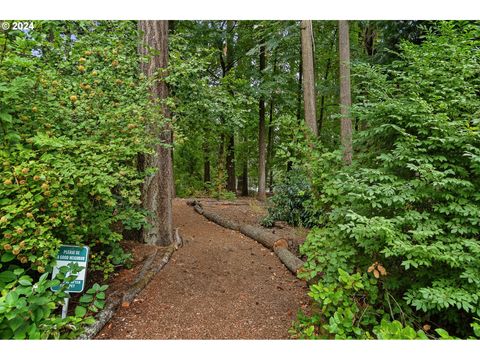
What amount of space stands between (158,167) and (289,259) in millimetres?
2639

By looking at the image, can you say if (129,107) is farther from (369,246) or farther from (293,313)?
(293,313)

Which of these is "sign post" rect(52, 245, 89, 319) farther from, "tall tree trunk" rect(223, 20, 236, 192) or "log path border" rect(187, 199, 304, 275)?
"tall tree trunk" rect(223, 20, 236, 192)

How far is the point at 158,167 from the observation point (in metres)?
4.92

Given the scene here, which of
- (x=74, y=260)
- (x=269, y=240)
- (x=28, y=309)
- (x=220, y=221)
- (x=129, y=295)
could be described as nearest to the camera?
(x=28, y=309)

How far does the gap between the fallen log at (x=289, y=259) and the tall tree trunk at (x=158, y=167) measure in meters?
1.92

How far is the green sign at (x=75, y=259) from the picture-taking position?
9.02 feet

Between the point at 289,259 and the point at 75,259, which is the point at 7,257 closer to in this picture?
the point at 75,259

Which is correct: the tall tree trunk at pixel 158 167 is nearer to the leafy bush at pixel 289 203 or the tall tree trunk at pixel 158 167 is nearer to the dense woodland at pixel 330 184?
the dense woodland at pixel 330 184

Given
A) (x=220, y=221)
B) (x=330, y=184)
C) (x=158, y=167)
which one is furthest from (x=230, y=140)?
(x=330, y=184)

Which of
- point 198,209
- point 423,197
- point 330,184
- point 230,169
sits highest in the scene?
point 230,169

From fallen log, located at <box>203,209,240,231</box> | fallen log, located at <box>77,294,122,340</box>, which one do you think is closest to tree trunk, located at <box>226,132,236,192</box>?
fallen log, located at <box>203,209,240,231</box>

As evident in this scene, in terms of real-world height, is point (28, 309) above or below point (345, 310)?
above

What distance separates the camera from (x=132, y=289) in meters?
3.63
